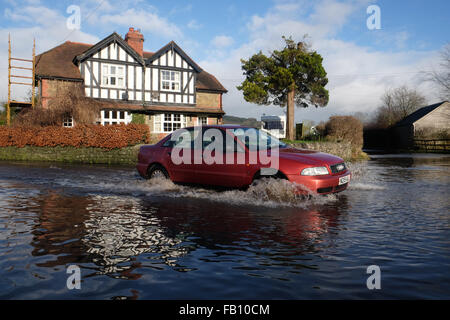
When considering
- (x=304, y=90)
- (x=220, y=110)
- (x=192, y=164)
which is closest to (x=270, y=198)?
(x=192, y=164)

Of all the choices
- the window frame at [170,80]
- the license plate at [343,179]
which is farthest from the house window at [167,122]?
the license plate at [343,179]

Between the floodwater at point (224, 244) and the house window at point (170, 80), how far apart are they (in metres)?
21.8

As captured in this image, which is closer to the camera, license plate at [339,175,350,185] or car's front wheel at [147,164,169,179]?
license plate at [339,175,350,185]

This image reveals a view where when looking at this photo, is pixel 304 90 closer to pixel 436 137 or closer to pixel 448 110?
pixel 436 137

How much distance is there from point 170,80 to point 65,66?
765cm

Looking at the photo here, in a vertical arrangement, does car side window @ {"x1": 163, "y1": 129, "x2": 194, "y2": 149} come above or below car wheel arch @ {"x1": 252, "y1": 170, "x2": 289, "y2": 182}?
above

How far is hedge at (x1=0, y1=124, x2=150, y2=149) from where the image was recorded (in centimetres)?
1870

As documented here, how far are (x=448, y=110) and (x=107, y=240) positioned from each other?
53916 millimetres

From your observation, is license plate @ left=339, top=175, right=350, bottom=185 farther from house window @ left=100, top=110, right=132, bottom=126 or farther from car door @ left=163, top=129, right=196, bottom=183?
house window @ left=100, top=110, right=132, bottom=126

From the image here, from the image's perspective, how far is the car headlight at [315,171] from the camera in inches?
278

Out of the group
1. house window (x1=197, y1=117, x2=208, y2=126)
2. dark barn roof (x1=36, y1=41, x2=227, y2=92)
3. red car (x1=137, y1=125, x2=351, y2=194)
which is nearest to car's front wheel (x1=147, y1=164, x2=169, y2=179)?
red car (x1=137, y1=125, x2=351, y2=194)

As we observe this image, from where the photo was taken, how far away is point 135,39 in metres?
29.8

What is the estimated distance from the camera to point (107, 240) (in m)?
4.70

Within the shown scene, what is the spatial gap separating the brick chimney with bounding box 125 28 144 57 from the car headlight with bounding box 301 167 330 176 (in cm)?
2522
